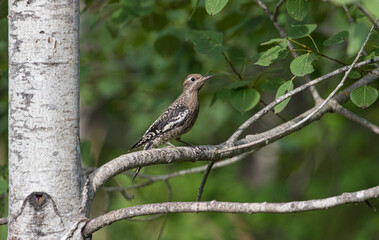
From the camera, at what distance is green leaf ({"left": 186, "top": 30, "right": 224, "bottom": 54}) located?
11.4ft

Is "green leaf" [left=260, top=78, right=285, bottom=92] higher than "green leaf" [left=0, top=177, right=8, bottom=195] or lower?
lower

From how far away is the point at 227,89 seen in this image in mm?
3461

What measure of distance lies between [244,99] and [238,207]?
54.1 inches

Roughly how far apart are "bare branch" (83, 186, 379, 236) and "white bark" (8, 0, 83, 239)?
0.19 meters

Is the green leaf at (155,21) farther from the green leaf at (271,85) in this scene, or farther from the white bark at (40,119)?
the white bark at (40,119)

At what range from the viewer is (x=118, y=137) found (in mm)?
12312

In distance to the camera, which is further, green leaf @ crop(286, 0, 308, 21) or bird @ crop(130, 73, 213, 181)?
bird @ crop(130, 73, 213, 181)

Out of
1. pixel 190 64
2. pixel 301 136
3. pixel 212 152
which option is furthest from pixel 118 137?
pixel 212 152

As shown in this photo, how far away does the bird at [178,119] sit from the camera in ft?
14.8

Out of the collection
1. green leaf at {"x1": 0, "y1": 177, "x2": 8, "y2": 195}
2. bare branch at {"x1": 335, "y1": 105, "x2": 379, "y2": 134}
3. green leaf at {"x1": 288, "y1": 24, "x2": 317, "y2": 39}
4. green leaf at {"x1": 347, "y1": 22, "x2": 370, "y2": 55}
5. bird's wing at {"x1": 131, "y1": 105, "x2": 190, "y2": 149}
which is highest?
green leaf at {"x1": 288, "y1": 24, "x2": 317, "y2": 39}

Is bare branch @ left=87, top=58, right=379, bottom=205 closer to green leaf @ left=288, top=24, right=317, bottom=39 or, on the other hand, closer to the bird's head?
green leaf @ left=288, top=24, right=317, bottom=39

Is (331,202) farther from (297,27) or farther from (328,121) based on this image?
(328,121)

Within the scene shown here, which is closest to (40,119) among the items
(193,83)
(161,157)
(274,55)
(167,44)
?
(161,157)

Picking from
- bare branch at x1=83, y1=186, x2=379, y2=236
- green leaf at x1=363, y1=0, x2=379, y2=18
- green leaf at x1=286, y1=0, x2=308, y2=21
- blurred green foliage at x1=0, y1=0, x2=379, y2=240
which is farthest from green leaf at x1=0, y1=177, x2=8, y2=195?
green leaf at x1=363, y1=0, x2=379, y2=18
